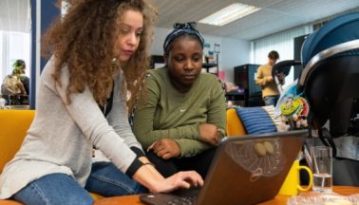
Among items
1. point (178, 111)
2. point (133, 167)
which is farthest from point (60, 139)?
point (178, 111)

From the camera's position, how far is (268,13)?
6.36 meters

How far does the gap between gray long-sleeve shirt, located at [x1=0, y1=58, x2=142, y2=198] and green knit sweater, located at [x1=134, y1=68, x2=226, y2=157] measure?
1.23 feet

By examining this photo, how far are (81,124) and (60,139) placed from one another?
5.1 inches

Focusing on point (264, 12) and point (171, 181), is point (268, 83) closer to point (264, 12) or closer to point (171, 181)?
point (264, 12)

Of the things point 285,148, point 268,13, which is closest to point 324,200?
point 285,148

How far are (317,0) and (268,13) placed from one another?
0.95 metres

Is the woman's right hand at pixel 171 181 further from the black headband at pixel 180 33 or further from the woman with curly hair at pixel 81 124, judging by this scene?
the black headband at pixel 180 33

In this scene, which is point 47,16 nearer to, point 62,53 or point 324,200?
point 62,53

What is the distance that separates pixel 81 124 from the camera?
42.9 inches

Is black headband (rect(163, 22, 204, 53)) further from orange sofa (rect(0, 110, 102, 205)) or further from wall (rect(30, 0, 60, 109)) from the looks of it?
wall (rect(30, 0, 60, 109))

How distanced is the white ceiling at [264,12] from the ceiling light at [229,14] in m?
0.14

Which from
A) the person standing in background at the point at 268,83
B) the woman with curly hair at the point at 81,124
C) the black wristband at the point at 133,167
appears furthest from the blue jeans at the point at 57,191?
the person standing in background at the point at 268,83

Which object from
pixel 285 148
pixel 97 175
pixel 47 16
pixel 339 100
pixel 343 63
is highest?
pixel 47 16

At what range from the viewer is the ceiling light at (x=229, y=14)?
6.07 metres
